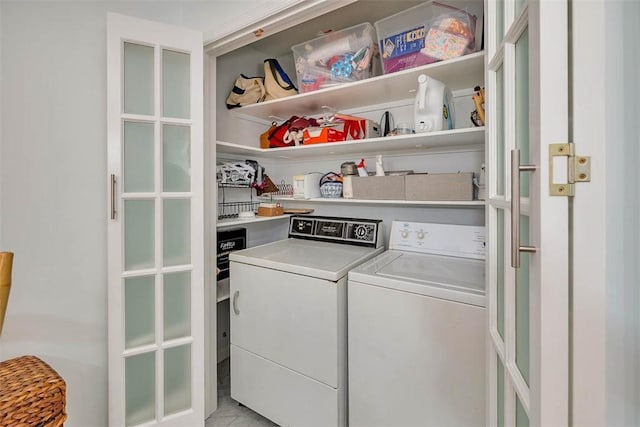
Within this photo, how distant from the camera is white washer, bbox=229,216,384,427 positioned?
4.63 feet

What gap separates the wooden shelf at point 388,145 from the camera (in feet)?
4.75

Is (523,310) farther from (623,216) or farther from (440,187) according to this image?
(440,187)

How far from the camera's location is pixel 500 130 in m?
0.87

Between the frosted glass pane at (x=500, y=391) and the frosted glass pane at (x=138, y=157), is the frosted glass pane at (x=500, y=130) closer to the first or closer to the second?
the frosted glass pane at (x=500, y=391)

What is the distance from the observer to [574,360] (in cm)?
52

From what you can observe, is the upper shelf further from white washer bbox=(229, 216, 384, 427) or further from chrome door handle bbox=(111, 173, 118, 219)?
chrome door handle bbox=(111, 173, 118, 219)

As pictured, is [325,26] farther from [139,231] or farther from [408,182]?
[139,231]

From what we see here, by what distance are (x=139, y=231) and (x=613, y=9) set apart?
5.93ft

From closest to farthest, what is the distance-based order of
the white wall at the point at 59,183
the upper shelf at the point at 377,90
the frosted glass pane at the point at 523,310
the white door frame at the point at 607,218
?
the white door frame at the point at 607,218 → the frosted glass pane at the point at 523,310 → the white wall at the point at 59,183 → the upper shelf at the point at 377,90

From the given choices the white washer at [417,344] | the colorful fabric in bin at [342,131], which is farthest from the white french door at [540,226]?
the colorful fabric in bin at [342,131]

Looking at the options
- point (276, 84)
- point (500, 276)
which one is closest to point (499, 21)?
point (500, 276)

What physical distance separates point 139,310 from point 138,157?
0.80 metres

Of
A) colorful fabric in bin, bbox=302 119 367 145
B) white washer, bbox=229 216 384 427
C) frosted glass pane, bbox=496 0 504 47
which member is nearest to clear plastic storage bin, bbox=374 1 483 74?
colorful fabric in bin, bbox=302 119 367 145

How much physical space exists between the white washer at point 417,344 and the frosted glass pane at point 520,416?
398 mm
